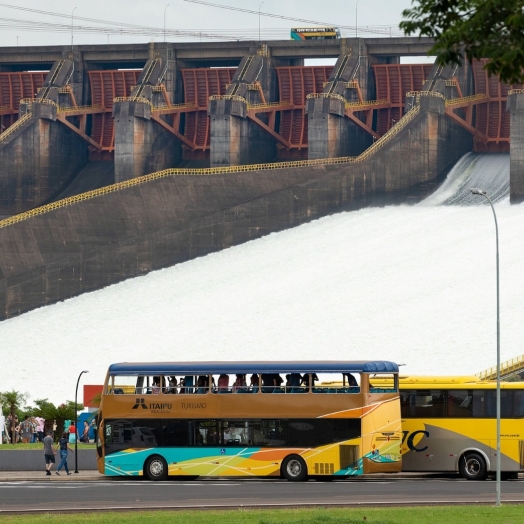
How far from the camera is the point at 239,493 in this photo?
1124 inches

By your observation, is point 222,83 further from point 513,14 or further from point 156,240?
point 513,14

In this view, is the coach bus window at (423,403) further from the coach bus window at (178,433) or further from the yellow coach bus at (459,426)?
the coach bus window at (178,433)

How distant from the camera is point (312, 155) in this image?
71.8 metres

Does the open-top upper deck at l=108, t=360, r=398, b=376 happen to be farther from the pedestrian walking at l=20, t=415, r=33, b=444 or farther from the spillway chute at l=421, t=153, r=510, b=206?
the spillway chute at l=421, t=153, r=510, b=206

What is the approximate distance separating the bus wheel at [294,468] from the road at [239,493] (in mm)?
331

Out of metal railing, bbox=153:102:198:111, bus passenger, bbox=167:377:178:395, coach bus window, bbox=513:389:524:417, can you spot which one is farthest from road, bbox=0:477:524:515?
metal railing, bbox=153:102:198:111

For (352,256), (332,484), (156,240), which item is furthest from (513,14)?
(156,240)

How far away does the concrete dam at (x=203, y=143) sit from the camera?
6656 centimetres

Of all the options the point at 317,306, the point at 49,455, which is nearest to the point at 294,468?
the point at 49,455

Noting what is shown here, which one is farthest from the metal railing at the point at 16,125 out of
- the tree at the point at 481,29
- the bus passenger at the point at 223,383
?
the tree at the point at 481,29

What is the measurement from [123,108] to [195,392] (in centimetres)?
4362

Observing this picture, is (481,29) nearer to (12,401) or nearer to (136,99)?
(12,401)

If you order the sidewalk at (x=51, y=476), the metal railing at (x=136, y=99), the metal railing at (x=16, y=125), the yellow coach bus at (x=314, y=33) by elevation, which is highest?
the yellow coach bus at (x=314, y=33)

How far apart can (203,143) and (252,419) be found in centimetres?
4724
